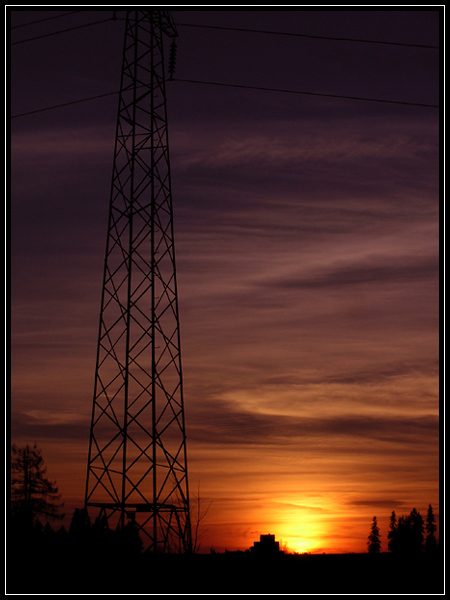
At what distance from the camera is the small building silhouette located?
108 ft

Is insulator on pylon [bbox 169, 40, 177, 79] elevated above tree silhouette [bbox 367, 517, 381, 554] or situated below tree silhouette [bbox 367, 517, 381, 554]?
above

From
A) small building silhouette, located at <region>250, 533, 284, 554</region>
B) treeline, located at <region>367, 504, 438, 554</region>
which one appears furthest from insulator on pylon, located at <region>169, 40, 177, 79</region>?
treeline, located at <region>367, 504, 438, 554</region>

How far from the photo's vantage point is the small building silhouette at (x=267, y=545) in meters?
33.0

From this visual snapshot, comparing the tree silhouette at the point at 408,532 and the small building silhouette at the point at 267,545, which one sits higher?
the small building silhouette at the point at 267,545

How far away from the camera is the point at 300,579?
85.5ft

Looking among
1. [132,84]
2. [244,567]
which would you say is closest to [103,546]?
[244,567]

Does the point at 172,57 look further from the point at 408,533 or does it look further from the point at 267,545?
the point at 408,533

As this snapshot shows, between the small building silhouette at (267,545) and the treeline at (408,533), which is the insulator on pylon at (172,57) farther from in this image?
the treeline at (408,533)

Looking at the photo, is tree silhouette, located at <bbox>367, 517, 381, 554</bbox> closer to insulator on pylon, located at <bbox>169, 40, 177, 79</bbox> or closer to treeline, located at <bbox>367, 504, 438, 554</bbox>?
treeline, located at <bbox>367, 504, 438, 554</bbox>

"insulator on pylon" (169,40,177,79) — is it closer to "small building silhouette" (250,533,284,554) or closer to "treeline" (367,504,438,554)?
"small building silhouette" (250,533,284,554)

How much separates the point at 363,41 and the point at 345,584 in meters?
20.3

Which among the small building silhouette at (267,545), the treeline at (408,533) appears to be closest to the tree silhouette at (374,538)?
the treeline at (408,533)

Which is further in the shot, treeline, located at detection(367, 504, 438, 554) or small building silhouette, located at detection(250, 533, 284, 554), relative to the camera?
treeline, located at detection(367, 504, 438, 554)
